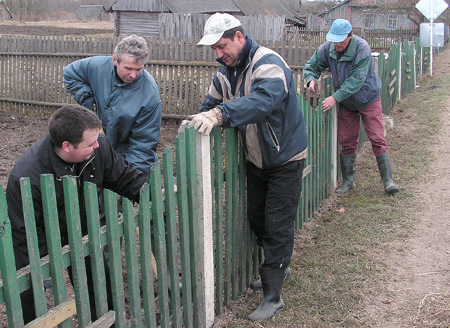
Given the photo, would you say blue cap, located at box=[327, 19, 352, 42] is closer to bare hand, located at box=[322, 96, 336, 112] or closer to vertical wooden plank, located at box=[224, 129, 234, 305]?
bare hand, located at box=[322, 96, 336, 112]

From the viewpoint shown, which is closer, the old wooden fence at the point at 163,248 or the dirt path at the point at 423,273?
the old wooden fence at the point at 163,248

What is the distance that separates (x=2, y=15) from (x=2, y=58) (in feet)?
189

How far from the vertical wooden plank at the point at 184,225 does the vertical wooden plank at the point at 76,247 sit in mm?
817

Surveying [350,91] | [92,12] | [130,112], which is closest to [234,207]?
[130,112]

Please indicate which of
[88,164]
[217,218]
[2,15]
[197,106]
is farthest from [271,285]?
[2,15]

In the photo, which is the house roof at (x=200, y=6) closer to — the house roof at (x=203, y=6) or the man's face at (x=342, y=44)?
the house roof at (x=203, y=6)

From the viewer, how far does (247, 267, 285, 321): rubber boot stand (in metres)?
3.66

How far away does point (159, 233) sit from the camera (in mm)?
→ 2957

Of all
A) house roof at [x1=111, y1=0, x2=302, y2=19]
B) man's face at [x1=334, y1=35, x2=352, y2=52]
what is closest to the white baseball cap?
man's face at [x1=334, y1=35, x2=352, y2=52]

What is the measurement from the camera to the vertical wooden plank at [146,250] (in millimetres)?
2809

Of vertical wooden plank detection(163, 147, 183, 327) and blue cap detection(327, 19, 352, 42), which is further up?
blue cap detection(327, 19, 352, 42)

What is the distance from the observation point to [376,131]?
6109mm

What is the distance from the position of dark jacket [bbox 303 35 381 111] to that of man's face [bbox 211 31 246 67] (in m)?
2.69

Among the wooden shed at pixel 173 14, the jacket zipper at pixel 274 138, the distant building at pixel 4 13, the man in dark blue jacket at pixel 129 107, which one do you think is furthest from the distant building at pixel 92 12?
the jacket zipper at pixel 274 138
